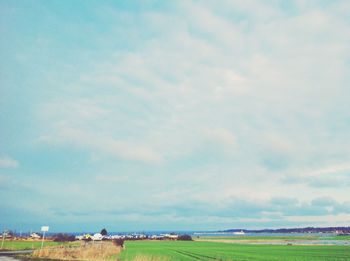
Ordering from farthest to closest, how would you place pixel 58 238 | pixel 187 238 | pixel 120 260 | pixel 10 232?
pixel 187 238, pixel 10 232, pixel 58 238, pixel 120 260

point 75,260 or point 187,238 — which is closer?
point 75,260

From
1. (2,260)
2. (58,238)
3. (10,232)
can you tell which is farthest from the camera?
(10,232)

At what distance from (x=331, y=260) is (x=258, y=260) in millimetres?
8336

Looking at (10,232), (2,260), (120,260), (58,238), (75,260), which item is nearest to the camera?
(2,260)

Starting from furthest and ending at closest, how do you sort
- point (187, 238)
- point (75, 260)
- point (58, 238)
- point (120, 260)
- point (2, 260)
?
point (187, 238), point (58, 238), point (120, 260), point (75, 260), point (2, 260)

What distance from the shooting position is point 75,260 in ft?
103

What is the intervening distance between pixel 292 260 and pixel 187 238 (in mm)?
125041

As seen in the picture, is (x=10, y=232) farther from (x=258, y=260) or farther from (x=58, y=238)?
(x=258, y=260)

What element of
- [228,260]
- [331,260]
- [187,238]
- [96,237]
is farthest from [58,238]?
[331,260]

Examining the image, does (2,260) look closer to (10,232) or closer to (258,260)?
(258,260)

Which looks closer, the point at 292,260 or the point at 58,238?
the point at 292,260

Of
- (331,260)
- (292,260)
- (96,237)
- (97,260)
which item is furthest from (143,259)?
(96,237)

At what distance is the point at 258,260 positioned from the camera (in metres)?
38.1

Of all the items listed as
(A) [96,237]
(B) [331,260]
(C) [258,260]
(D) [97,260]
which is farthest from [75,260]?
(A) [96,237]
